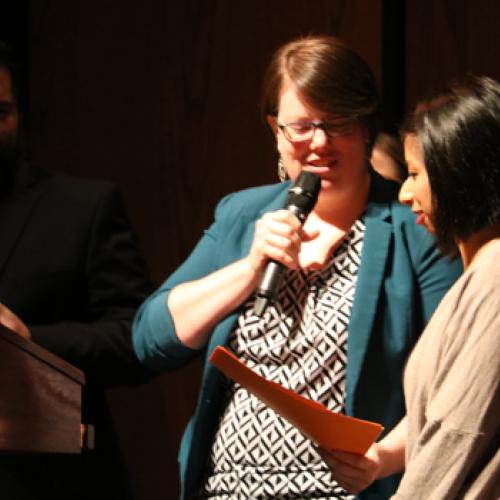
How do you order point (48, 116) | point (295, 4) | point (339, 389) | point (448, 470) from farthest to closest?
point (48, 116), point (295, 4), point (339, 389), point (448, 470)

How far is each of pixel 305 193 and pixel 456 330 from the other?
492mm

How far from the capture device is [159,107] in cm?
353

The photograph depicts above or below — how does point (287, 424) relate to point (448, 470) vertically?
below

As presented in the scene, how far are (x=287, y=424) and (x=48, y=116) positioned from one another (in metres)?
1.82

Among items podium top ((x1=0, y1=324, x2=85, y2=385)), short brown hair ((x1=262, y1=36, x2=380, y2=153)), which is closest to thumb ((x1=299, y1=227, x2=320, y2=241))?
short brown hair ((x1=262, y1=36, x2=380, y2=153))

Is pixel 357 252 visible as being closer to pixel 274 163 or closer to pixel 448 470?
pixel 448 470

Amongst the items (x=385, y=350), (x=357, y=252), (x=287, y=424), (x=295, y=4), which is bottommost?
(x=287, y=424)

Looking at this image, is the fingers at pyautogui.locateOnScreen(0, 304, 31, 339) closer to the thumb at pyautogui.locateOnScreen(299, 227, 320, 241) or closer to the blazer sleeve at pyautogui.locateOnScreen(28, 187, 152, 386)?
the blazer sleeve at pyautogui.locateOnScreen(28, 187, 152, 386)

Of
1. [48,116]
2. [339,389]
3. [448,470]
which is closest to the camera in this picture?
[448,470]

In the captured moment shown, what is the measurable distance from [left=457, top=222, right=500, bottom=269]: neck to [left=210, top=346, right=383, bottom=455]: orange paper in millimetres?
314

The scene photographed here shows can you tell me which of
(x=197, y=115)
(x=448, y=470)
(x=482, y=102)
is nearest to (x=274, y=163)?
(x=197, y=115)

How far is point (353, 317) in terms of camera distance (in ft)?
6.85

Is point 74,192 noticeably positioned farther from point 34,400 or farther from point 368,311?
point 34,400

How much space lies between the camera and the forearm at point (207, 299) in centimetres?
217
